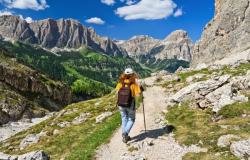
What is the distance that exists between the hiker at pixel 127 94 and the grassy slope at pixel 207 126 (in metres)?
4.25

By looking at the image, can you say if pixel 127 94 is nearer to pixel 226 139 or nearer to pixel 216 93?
pixel 226 139

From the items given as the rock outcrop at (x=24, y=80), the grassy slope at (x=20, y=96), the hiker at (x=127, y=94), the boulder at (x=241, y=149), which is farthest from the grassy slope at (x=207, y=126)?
the rock outcrop at (x=24, y=80)

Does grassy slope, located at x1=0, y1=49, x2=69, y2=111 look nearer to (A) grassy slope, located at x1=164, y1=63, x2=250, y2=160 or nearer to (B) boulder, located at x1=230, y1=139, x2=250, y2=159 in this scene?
(A) grassy slope, located at x1=164, y1=63, x2=250, y2=160

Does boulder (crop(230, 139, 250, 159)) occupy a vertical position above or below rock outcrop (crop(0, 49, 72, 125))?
below

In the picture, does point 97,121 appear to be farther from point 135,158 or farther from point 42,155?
point 135,158

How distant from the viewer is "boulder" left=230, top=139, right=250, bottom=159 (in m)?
21.5

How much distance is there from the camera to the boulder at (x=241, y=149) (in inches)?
847

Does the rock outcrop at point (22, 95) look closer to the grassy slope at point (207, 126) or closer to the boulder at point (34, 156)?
the grassy slope at point (207, 126)

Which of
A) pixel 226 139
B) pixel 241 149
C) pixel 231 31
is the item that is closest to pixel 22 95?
pixel 231 31

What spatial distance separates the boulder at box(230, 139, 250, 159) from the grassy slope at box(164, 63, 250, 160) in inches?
14.2

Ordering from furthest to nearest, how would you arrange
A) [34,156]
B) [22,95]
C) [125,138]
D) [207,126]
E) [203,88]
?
[22,95]
[203,88]
[207,126]
[125,138]
[34,156]

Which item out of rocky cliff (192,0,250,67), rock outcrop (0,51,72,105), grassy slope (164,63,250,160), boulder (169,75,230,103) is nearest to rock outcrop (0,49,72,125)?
rock outcrop (0,51,72,105)

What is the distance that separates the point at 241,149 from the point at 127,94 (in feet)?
29.3

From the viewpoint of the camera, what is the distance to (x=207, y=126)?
30.0 metres
